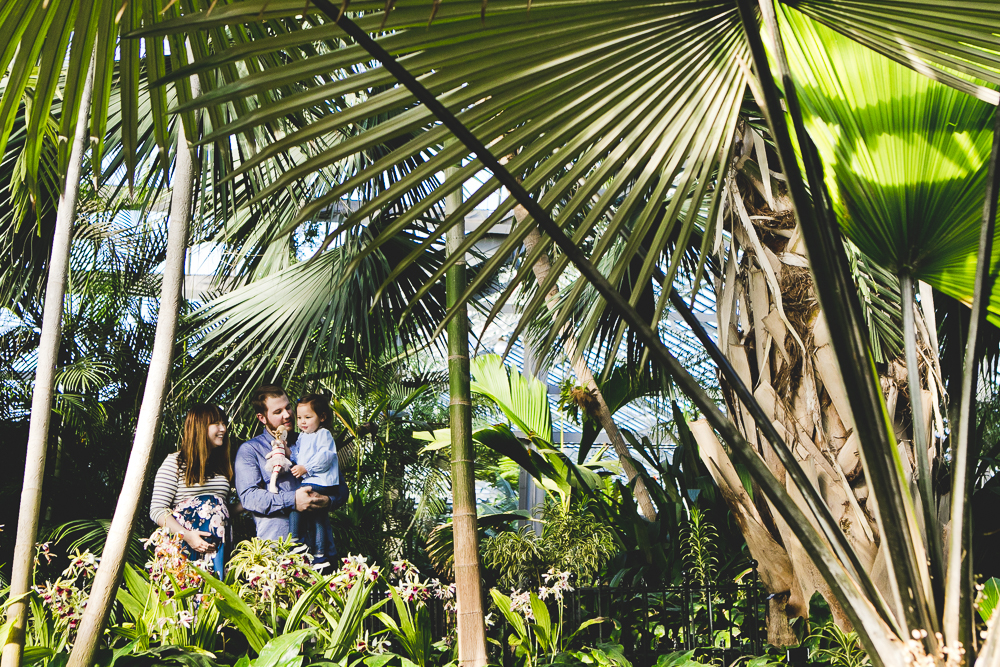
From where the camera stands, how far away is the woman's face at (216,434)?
128 inches

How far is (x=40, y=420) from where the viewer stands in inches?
82.4

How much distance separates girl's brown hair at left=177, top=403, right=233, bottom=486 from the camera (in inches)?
127

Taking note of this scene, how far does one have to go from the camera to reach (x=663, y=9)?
39.9 inches

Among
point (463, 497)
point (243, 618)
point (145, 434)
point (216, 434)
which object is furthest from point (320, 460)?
point (145, 434)

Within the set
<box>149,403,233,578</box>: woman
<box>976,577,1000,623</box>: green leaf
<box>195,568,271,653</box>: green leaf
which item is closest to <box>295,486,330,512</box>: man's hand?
<box>149,403,233,578</box>: woman

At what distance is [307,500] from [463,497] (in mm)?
1112

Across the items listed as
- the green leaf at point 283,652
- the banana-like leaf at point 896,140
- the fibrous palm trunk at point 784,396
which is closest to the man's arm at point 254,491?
the green leaf at point 283,652

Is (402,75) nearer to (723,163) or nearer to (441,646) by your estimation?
(723,163)

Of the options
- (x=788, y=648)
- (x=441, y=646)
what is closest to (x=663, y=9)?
(x=788, y=648)

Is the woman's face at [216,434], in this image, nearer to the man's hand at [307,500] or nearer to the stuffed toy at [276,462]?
the stuffed toy at [276,462]

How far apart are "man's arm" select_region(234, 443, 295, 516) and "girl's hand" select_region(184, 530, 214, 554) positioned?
0.22 metres

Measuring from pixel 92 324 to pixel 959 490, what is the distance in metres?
6.68

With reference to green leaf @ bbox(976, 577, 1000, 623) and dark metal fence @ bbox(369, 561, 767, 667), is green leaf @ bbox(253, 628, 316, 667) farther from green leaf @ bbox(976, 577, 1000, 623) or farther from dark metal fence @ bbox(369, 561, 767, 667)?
green leaf @ bbox(976, 577, 1000, 623)

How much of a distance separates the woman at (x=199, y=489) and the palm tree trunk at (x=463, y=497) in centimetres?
127
